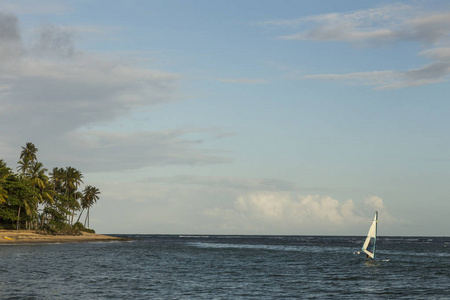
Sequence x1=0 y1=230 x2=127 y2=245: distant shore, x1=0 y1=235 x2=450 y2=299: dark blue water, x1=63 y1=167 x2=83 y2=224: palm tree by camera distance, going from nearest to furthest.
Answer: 1. x1=0 y1=235 x2=450 y2=299: dark blue water
2. x1=0 y1=230 x2=127 y2=245: distant shore
3. x1=63 y1=167 x2=83 y2=224: palm tree

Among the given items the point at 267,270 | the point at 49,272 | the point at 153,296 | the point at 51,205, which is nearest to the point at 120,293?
the point at 153,296

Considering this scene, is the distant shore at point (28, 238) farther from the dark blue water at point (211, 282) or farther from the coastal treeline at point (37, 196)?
the dark blue water at point (211, 282)

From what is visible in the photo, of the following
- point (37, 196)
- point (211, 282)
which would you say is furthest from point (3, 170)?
point (211, 282)

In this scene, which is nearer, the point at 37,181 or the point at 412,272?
the point at 412,272

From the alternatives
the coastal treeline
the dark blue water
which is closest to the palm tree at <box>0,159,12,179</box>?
the coastal treeline

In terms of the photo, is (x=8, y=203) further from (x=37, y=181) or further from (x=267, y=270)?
(x=267, y=270)

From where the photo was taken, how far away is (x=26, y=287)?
132 feet

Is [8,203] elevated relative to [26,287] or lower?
elevated

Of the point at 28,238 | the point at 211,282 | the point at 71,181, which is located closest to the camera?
the point at 211,282

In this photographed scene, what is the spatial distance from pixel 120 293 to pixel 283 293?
12.9m

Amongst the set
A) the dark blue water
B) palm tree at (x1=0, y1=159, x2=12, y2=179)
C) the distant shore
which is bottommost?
the dark blue water

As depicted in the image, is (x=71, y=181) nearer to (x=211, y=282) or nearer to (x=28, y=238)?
(x=28, y=238)

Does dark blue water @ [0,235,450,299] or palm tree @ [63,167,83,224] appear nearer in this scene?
dark blue water @ [0,235,450,299]

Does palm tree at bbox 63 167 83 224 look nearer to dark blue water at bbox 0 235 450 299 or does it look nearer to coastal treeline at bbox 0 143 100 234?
coastal treeline at bbox 0 143 100 234
